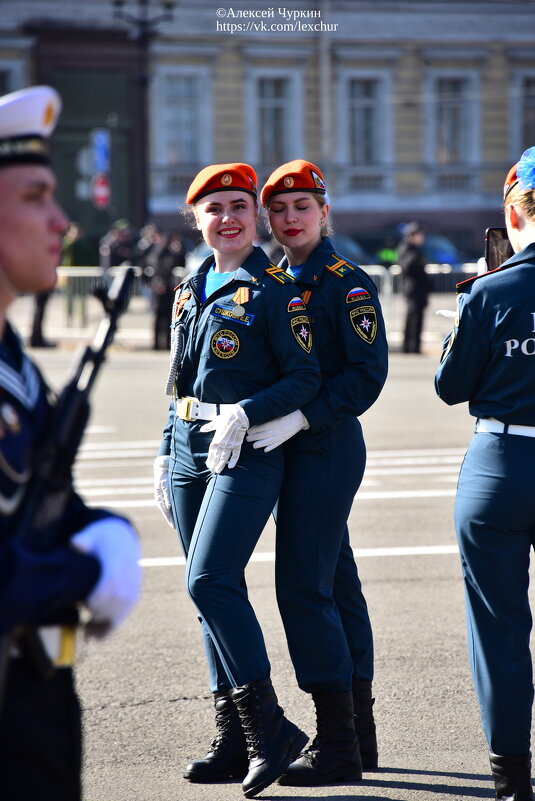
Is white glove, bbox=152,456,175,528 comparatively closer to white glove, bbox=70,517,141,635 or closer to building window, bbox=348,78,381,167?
white glove, bbox=70,517,141,635

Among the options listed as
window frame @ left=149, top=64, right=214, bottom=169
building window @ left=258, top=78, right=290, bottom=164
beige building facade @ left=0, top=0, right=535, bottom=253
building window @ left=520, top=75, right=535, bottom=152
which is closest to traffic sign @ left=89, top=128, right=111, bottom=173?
beige building facade @ left=0, top=0, right=535, bottom=253

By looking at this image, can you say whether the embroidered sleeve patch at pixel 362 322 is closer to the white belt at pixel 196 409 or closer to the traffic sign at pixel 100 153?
the white belt at pixel 196 409

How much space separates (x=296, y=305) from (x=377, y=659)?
2.06 metres

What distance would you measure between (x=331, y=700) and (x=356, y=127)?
40099 mm

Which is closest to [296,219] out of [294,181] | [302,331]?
[294,181]

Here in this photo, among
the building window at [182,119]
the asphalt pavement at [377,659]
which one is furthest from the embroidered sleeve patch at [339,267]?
the building window at [182,119]

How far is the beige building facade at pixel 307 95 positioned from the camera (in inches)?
1587

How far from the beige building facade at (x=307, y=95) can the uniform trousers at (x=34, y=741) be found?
3794 centimetres

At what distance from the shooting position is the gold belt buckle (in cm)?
441

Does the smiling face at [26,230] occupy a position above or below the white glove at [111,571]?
above

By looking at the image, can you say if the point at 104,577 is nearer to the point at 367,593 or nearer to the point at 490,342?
the point at 490,342

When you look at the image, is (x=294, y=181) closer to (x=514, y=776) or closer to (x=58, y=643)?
(x=514, y=776)

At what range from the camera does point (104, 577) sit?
8.05 ft

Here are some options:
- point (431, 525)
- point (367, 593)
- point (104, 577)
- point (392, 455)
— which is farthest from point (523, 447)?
point (392, 455)
